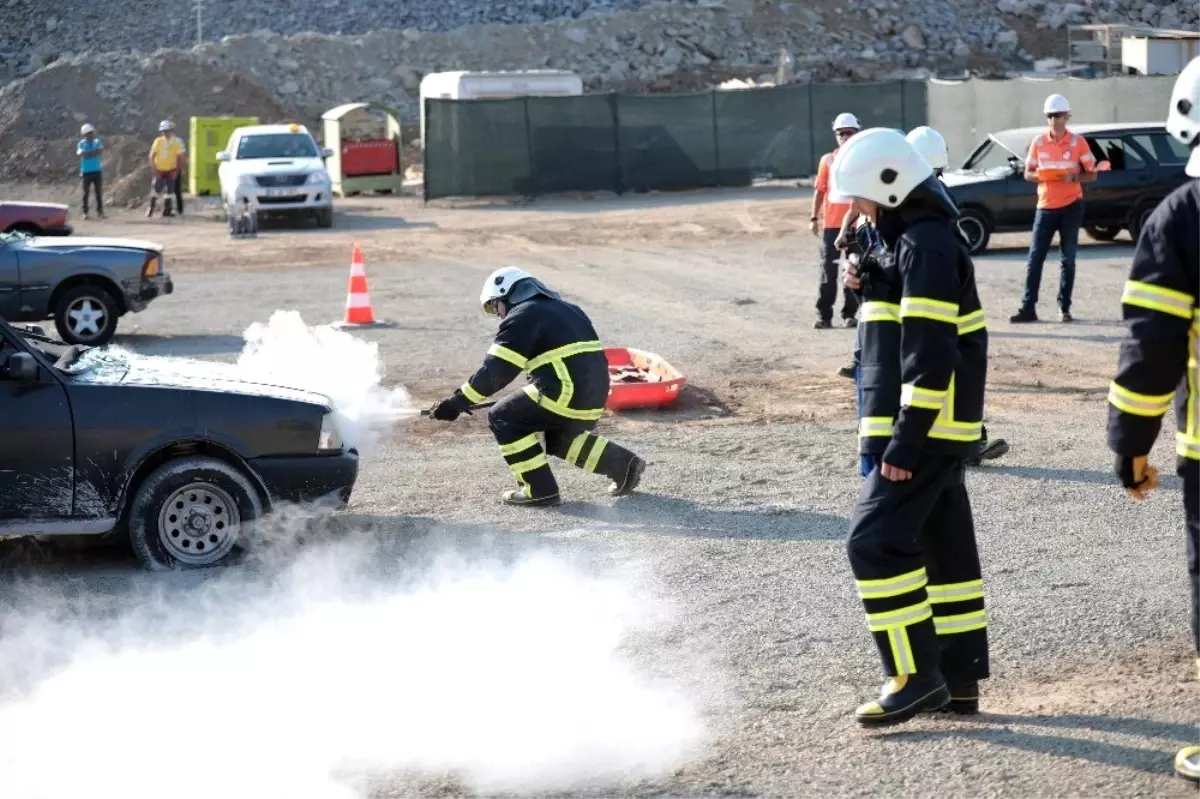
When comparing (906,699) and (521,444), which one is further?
(521,444)

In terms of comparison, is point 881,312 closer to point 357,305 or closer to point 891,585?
point 891,585

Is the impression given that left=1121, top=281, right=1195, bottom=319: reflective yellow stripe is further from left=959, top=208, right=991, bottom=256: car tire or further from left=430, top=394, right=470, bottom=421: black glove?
left=959, top=208, right=991, bottom=256: car tire

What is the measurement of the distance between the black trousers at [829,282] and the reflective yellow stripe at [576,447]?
229 inches

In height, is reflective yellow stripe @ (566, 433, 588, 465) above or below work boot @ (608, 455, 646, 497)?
above

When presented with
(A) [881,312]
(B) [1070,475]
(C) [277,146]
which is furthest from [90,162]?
(A) [881,312]

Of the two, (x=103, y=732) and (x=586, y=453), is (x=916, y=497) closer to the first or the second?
(x=103, y=732)

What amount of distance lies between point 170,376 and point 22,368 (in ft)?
2.68

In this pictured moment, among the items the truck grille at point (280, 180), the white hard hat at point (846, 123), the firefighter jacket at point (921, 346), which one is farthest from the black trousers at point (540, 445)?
the truck grille at point (280, 180)

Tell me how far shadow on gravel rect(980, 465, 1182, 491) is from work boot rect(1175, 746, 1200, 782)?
4.45 metres

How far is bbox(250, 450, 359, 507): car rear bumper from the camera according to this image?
7898 mm

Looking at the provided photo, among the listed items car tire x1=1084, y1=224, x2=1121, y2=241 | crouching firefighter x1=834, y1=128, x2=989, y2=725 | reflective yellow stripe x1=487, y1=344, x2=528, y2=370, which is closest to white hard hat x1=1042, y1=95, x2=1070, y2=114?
reflective yellow stripe x1=487, y1=344, x2=528, y2=370

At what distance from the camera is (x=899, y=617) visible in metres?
5.32

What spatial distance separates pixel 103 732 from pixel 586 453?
399 cm

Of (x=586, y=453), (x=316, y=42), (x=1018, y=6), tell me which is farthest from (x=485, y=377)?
(x=1018, y=6)
